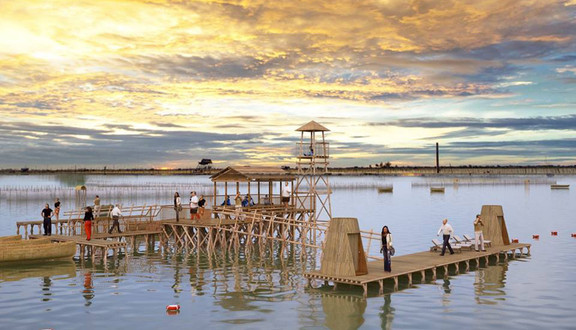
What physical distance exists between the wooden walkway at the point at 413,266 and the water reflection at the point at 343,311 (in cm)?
73

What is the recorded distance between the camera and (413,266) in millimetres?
26516

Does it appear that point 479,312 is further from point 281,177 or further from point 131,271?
point 281,177

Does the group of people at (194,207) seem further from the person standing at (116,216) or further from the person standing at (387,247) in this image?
the person standing at (387,247)

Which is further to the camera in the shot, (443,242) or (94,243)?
(94,243)

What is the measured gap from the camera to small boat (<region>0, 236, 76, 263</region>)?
29406 millimetres

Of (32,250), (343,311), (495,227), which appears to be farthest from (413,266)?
(32,250)

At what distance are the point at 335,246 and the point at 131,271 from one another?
12.0m

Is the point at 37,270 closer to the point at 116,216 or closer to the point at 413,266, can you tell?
the point at 116,216

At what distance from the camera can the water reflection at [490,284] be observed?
905 inches

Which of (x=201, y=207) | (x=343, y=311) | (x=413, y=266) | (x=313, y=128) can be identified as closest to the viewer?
(x=343, y=311)

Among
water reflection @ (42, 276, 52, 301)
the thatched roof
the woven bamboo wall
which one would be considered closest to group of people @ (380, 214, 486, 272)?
the woven bamboo wall

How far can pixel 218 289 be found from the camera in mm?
24484

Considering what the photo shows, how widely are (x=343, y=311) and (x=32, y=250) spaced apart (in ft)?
61.1

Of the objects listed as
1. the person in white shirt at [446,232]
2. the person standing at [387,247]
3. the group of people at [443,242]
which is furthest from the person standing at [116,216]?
the person in white shirt at [446,232]
